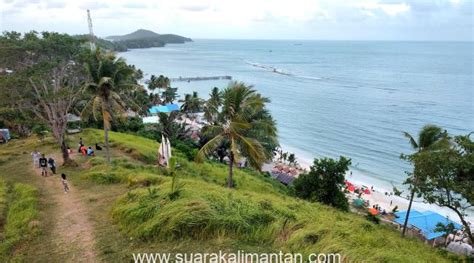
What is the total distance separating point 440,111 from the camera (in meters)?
63.8

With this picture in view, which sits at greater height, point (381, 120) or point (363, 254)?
point (363, 254)

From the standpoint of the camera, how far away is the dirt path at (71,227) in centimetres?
941

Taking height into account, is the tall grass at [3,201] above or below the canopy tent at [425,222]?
above

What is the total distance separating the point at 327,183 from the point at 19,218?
1458cm

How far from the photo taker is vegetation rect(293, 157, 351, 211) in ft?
66.0

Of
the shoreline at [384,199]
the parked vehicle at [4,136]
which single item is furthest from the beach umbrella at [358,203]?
the parked vehicle at [4,136]

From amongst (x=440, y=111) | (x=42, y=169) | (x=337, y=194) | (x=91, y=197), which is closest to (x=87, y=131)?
(x=42, y=169)

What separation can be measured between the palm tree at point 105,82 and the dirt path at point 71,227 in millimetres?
4828

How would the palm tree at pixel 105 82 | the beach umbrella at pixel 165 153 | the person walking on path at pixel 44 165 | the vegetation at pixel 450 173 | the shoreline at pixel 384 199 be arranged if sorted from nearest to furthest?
1. the vegetation at pixel 450 173
2. the person walking on path at pixel 44 165
3. the palm tree at pixel 105 82
4. the beach umbrella at pixel 165 153
5. the shoreline at pixel 384 199

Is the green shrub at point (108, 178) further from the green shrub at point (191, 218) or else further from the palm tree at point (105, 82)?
the green shrub at point (191, 218)

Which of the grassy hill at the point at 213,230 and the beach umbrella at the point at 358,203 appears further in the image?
the beach umbrella at the point at 358,203

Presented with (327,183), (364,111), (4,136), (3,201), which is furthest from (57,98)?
(364,111)

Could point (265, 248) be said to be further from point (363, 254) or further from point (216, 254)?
point (363, 254)

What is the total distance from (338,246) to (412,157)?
9080mm
